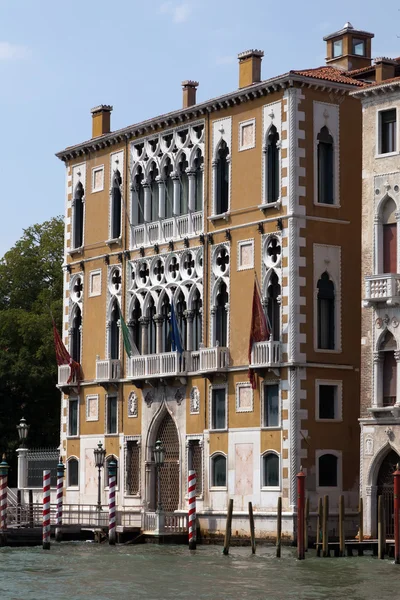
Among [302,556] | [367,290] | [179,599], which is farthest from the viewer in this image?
[367,290]

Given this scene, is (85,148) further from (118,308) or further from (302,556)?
(302,556)

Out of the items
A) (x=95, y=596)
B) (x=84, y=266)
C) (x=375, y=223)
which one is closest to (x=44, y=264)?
(x=84, y=266)

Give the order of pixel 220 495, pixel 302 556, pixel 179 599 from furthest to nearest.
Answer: pixel 220 495, pixel 302 556, pixel 179 599

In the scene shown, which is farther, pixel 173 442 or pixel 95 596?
pixel 173 442

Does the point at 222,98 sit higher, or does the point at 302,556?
the point at 222,98

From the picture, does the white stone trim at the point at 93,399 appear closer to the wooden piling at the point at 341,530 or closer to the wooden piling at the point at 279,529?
the wooden piling at the point at 279,529

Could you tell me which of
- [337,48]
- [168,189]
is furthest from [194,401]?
[337,48]

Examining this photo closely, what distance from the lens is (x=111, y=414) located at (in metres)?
50.8

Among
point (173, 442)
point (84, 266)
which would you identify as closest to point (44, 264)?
point (84, 266)

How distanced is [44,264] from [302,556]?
3031 cm

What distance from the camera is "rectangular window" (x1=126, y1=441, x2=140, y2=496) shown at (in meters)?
49.3

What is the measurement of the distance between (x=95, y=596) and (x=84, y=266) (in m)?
20.2

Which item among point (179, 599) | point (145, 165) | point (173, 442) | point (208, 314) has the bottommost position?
point (179, 599)

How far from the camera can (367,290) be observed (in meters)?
42.0
